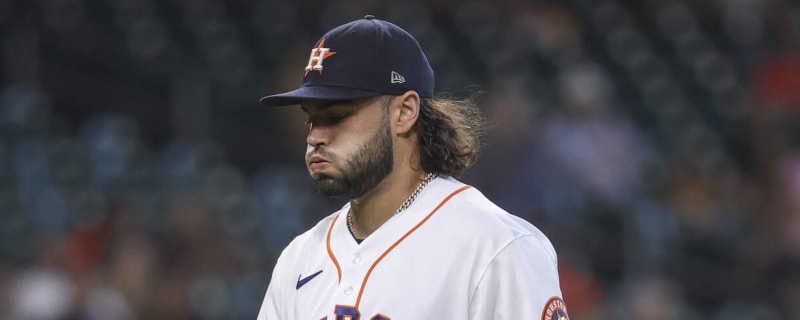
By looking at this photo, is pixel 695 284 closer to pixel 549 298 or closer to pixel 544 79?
pixel 544 79

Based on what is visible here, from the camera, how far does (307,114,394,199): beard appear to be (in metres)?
2.91

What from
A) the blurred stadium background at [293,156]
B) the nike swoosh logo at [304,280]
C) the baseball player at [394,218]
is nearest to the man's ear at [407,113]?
the baseball player at [394,218]

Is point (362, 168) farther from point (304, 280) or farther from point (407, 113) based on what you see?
point (304, 280)

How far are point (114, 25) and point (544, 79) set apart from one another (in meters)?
3.15

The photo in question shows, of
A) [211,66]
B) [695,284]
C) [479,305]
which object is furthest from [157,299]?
[479,305]

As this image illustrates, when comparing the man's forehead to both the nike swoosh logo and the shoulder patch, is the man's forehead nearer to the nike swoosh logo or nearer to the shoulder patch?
the nike swoosh logo

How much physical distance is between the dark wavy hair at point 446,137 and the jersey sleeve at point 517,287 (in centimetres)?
42

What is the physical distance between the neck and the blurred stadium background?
135 inches

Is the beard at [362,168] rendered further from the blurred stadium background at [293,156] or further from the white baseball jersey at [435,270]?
the blurred stadium background at [293,156]

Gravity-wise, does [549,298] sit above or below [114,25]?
below

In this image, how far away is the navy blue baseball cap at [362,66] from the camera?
2.89 metres

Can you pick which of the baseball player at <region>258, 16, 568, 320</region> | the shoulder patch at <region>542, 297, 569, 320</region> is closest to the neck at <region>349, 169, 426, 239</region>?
the baseball player at <region>258, 16, 568, 320</region>

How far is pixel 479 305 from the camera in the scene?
2.72 m

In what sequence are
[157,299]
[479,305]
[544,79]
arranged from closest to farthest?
[479,305] < [157,299] < [544,79]
